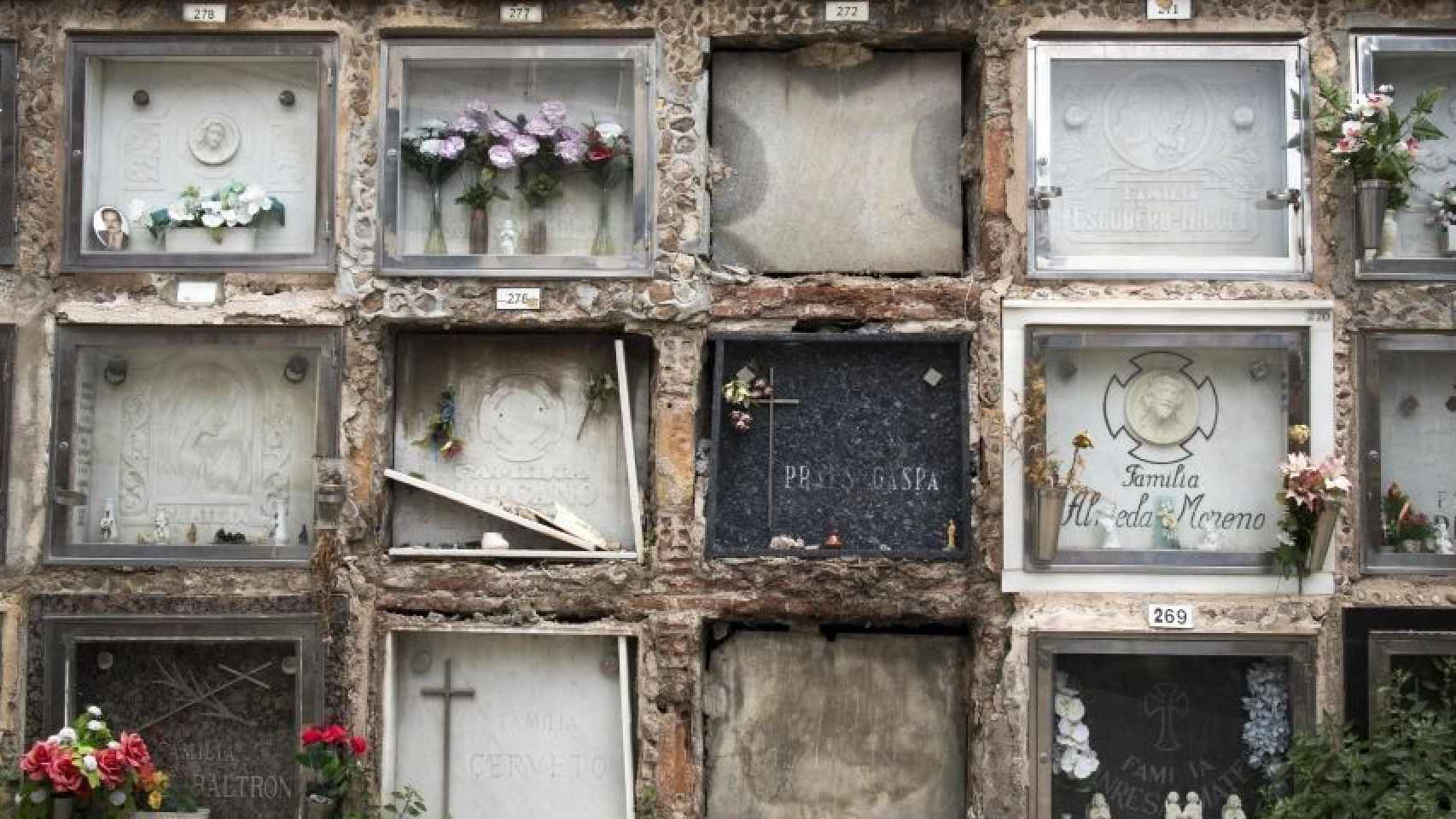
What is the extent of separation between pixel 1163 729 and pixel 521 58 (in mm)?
4469

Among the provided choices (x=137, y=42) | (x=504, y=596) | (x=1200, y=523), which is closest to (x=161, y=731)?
(x=504, y=596)

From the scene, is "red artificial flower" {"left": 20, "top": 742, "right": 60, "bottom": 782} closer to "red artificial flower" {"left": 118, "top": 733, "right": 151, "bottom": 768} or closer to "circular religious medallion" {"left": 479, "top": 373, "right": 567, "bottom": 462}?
"red artificial flower" {"left": 118, "top": 733, "right": 151, "bottom": 768}

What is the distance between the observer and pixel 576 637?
682 cm

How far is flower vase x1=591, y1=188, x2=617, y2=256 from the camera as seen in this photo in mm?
6910

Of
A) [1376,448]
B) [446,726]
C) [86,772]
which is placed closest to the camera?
[86,772]

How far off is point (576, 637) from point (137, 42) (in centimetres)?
360

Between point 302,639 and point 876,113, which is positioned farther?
point 876,113

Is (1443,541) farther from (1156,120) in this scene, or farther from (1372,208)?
(1156,120)

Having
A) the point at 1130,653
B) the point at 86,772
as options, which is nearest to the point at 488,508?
the point at 86,772

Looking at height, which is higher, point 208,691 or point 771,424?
point 771,424

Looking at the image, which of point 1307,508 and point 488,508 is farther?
point 488,508

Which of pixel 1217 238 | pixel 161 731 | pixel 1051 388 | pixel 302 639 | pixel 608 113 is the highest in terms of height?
pixel 608 113

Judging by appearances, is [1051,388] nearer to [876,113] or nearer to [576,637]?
[876,113]

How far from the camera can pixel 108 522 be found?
6.86 metres
